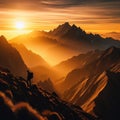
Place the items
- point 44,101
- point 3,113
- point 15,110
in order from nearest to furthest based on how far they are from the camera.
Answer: point 15,110 → point 3,113 → point 44,101

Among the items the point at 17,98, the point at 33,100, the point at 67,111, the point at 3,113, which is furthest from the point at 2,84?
the point at 3,113

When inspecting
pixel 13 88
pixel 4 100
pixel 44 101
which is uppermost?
pixel 4 100

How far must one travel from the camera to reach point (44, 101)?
7212cm

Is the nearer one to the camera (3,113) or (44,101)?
(3,113)

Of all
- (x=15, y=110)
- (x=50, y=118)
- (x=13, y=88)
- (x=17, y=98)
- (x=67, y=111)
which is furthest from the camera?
(x=67, y=111)

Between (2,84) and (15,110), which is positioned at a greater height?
(15,110)

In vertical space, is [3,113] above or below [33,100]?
above

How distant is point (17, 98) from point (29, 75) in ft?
69.0

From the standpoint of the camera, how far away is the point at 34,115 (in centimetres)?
3138

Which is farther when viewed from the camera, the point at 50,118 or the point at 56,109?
the point at 56,109

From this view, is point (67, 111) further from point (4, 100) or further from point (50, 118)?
point (4, 100)

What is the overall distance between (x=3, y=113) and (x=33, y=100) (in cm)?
3523

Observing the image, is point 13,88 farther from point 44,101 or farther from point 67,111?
point 67,111

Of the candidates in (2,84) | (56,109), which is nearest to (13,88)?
(2,84)
